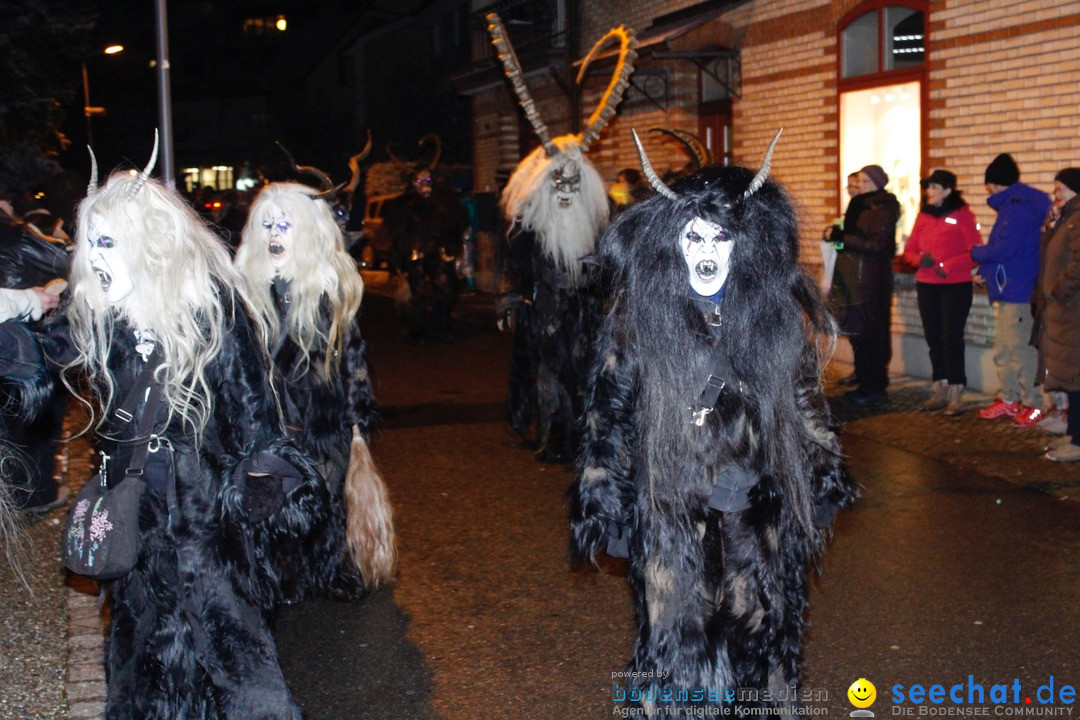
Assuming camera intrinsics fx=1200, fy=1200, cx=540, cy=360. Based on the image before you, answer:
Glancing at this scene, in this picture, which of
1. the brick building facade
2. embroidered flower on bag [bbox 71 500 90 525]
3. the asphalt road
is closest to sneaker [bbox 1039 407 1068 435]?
the asphalt road

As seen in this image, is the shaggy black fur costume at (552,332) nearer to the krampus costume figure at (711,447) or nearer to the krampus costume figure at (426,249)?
the krampus costume figure at (711,447)

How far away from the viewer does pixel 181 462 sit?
391cm

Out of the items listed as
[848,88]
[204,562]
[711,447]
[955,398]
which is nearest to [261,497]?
[204,562]

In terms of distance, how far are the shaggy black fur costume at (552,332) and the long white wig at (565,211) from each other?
10 cm

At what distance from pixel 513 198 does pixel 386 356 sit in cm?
613

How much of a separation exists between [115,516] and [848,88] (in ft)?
35.8

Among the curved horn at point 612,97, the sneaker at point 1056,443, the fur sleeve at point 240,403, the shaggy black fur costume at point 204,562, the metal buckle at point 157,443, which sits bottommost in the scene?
the sneaker at point 1056,443

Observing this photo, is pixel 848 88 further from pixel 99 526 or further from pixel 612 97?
pixel 99 526

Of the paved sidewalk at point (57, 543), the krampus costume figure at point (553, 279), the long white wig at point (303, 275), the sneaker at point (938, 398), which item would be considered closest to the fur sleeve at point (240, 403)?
the paved sidewalk at point (57, 543)

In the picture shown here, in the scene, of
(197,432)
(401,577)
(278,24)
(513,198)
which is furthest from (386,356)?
(278,24)

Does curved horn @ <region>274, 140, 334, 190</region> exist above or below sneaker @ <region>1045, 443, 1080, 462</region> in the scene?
above

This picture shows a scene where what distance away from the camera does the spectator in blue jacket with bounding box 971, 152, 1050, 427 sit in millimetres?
9188

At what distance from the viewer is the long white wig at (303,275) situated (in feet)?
18.8

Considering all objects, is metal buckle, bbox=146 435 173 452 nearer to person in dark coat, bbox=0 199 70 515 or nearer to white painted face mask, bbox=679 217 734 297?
white painted face mask, bbox=679 217 734 297
